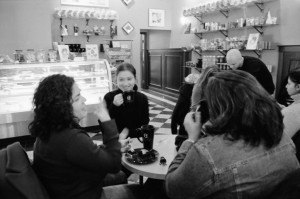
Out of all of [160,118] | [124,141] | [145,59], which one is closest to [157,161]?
[124,141]

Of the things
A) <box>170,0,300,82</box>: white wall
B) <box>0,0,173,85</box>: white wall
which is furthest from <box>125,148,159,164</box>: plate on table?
<box>0,0,173,85</box>: white wall

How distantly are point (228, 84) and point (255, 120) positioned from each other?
0.19m

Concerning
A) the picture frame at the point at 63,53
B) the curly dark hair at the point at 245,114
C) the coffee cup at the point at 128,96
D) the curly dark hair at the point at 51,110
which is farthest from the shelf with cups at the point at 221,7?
the curly dark hair at the point at 51,110

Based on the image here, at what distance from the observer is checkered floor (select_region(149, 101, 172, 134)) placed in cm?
548

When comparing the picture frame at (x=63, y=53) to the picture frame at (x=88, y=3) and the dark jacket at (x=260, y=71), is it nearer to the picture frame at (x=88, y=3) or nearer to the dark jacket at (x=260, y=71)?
the picture frame at (x=88, y=3)

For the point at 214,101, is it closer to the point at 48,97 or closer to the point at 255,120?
the point at 255,120

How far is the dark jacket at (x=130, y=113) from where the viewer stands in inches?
98.5

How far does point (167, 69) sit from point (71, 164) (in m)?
7.71

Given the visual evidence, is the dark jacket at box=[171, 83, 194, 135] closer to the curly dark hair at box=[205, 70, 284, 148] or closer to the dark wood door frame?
the curly dark hair at box=[205, 70, 284, 148]

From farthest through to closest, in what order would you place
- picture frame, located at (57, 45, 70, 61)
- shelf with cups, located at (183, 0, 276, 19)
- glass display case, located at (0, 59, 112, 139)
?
shelf with cups, located at (183, 0, 276, 19), picture frame, located at (57, 45, 70, 61), glass display case, located at (0, 59, 112, 139)

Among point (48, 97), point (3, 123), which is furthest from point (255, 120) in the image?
point (3, 123)

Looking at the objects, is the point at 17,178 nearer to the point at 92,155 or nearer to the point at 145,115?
the point at 92,155

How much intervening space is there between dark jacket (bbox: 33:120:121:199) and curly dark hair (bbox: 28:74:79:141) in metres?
0.05

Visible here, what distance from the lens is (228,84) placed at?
1.12 metres
